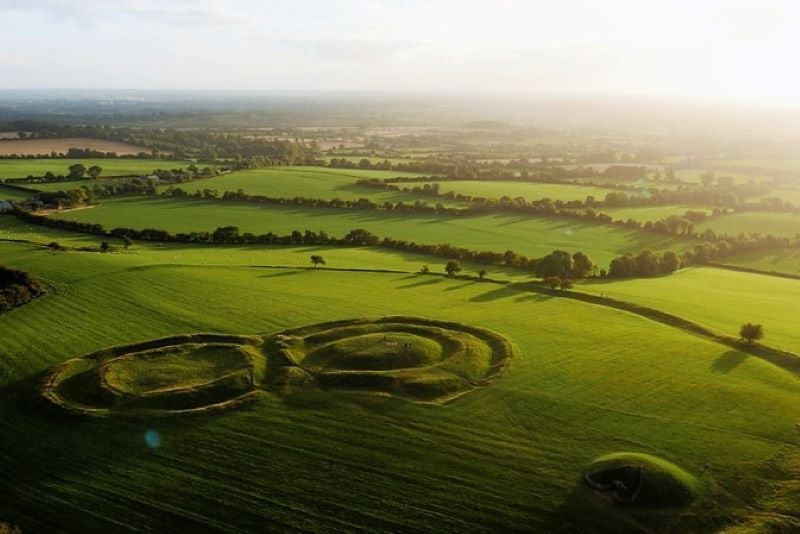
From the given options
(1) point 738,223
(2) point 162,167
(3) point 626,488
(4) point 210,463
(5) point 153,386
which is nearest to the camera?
(3) point 626,488

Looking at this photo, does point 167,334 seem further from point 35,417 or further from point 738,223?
point 738,223

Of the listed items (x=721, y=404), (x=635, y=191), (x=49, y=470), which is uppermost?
(x=635, y=191)

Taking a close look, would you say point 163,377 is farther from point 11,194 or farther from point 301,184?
point 301,184

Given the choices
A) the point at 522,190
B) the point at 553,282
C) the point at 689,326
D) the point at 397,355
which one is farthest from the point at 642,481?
the point at 522,190

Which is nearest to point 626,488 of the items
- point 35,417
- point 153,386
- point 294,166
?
point 153,386

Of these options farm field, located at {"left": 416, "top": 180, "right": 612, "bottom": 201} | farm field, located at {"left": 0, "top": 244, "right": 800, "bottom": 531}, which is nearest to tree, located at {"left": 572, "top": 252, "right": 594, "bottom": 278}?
farm field, located at {"left": 0, "top": 244, "right": 800, "bottom": 531}

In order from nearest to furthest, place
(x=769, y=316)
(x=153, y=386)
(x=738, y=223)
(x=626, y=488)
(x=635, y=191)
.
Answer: (x=626, y=488)
(x=153, y=386)
(x=769, y=316)
(x=738, y=223)
(x=635, y=191)

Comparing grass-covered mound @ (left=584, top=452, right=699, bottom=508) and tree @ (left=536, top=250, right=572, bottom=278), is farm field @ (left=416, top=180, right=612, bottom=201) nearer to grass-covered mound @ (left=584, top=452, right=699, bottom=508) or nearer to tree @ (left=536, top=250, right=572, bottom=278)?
tree @ (left=536, top=250, right=572, bottom=278)
